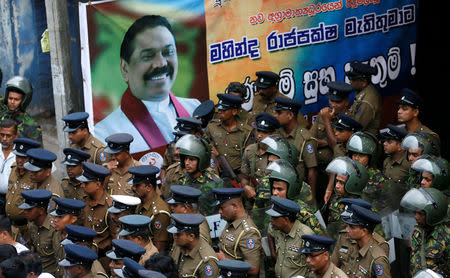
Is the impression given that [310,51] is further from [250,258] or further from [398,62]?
[250,258]

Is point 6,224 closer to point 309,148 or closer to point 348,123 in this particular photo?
point 309,148

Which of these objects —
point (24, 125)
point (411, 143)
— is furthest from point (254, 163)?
point (24, 125)

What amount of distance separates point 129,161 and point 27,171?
110 centimetres

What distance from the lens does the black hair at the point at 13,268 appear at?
6.76 m

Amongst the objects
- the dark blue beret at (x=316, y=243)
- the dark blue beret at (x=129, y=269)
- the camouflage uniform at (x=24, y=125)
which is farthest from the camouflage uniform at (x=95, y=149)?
the dark blue beret at (x=316, y=243)

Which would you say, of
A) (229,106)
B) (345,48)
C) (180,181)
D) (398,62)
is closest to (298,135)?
(229,106)

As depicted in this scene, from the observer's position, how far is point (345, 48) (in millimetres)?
11617

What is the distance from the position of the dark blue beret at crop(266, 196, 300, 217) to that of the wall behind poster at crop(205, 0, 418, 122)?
144 inches

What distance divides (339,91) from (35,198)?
391 cm

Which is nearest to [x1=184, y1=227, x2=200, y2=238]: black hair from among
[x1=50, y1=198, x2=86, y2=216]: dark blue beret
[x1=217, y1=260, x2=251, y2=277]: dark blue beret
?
[x1=217, y1=260, x2=251, y2=277]: dark blue beret

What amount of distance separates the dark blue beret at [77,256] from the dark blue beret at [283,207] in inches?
63.4

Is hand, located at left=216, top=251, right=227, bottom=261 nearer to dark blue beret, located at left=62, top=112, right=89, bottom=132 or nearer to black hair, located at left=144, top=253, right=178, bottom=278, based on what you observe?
black hair, located at left=144, top=253, right=178, bottom=278

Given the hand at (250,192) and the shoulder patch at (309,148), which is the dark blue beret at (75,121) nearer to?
the hand at (250,192)

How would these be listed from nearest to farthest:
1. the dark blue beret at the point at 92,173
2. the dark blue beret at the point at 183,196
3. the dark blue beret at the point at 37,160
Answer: the dark blue beret at the point at 183,196 → the dark blue beret at the point at 92,173 → the dark blue beret at the point at 37,160
